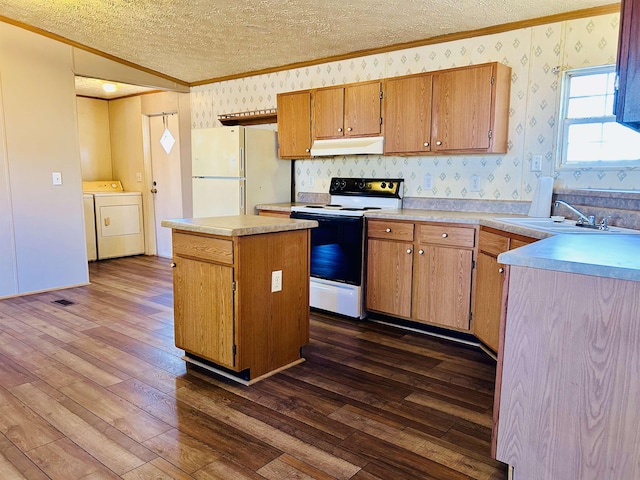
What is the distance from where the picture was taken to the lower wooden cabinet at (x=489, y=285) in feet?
9.14

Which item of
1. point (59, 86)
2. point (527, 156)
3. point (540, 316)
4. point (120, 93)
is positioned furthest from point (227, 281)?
point (120, 93)

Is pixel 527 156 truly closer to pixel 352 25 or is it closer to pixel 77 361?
pixel 352 25

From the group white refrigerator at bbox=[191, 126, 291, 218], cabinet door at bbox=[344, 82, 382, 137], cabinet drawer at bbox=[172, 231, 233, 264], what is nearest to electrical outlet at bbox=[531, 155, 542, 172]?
cabinet door at bbox=[344, 82, 382, 137]

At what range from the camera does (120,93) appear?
6512mm

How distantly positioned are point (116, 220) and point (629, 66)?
618cm

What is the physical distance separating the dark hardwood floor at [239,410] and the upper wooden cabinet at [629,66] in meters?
1.42

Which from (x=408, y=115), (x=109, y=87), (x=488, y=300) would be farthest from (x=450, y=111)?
(x=109, y=87)

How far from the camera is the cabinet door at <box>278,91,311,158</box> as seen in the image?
14.1 ft

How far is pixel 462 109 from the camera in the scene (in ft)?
11.0

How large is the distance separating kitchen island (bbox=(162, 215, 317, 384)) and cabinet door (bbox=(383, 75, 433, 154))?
132cm

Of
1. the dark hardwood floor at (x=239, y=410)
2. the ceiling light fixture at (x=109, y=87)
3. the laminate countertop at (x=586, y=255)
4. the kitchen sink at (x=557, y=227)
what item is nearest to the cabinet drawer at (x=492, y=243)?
the kitchen sink at (x=557, y=227)

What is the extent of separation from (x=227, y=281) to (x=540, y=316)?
62.1 inches

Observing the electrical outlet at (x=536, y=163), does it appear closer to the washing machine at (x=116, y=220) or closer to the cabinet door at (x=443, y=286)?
the cabinet door at (x=443, y=286)

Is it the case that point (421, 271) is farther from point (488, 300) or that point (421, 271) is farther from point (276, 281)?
point (276, 281)
